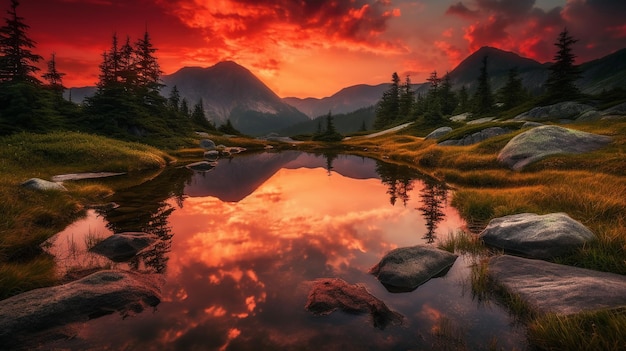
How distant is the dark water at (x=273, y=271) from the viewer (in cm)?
586

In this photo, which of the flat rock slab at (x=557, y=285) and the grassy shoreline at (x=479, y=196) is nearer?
the flat rock slab at (x=557, y=285)

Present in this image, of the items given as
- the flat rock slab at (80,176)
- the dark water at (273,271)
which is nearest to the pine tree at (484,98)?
the dark water at (273,271)

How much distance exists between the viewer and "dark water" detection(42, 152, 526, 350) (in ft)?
19.2

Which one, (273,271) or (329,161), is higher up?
(329,161)

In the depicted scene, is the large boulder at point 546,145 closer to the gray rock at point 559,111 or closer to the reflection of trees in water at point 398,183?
the reflection of trees in water at point 398,183

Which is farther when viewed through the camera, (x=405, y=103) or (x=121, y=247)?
(x=405, y=103)

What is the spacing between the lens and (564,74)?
55.8 metres

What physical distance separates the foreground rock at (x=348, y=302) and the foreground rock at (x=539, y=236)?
5.10 meters

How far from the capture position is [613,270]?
288 inches

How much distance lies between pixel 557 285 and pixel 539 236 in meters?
2.75

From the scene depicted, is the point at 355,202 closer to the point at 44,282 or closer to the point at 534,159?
the point at 534,159

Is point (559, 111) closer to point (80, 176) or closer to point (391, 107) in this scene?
point (80, 176)

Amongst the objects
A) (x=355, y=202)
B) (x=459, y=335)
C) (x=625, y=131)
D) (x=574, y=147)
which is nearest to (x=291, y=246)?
(x=459, y=335)

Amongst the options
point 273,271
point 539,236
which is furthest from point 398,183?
point 273,271
